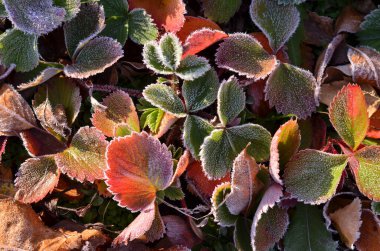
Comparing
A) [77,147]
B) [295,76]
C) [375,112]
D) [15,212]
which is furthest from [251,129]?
[15,212]

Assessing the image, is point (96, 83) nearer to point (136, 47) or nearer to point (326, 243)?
point (136, 47)

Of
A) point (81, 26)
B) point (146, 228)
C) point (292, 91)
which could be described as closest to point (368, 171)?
point (292, 91)

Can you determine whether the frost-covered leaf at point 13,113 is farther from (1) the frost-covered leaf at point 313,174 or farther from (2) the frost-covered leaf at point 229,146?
(1) the frost-covered leaf at point 313,174

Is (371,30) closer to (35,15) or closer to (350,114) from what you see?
(350,114)

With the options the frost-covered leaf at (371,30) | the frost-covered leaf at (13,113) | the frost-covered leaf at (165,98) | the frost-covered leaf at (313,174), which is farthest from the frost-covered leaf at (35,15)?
the frost-covered leaf at (371,30)

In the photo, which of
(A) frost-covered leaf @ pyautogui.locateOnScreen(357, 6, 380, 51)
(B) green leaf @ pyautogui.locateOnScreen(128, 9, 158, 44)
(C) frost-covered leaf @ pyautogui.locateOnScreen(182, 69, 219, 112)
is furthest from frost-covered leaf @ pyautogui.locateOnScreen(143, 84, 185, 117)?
(A) frost-covered leaf @ pyautogui.locateOnScreen(357, 6, 380, 51)

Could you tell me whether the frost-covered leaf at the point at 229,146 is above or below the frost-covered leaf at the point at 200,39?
below
